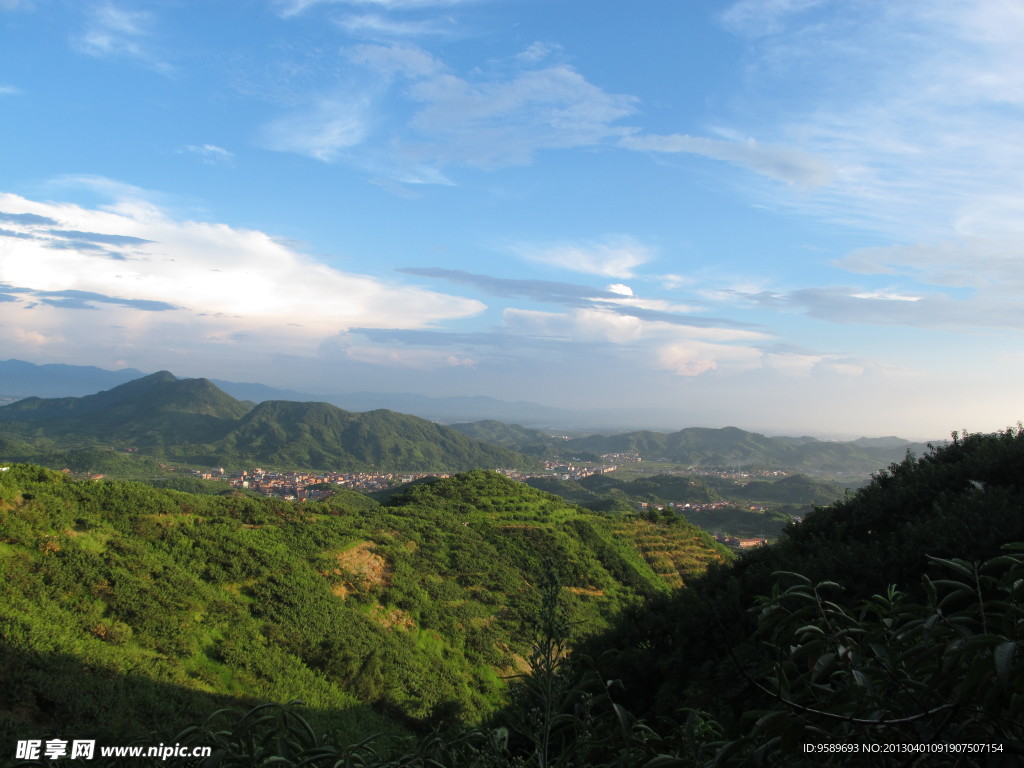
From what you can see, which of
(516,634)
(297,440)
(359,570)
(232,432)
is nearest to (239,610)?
(359,570)

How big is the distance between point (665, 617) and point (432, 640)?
1193cm

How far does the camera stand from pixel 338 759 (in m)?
A: 2.39

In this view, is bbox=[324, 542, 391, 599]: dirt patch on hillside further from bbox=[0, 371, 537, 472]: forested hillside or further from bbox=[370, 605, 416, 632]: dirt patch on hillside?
bbox=[0, 371, 537, 472]: forested hillside

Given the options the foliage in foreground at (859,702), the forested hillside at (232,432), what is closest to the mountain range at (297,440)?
the forested hillside at (232,432)

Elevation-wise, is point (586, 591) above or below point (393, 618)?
below

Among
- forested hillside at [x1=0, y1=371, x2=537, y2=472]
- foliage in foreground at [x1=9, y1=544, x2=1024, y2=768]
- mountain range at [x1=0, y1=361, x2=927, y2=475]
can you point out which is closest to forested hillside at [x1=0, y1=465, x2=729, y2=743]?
foliage in foreground at [x1=9, y1=544, x2=1024, y2=768]

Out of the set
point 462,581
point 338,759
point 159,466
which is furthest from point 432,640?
point 159,466

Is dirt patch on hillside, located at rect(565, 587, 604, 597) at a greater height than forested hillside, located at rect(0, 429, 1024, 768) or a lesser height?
lesser

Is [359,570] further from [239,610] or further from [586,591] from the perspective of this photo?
[586,591]

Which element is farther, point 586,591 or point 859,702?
point 586,591

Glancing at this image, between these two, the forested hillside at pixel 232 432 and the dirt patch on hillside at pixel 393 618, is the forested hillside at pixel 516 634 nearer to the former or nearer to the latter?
the dirt patch on hillside at pixel 393 618

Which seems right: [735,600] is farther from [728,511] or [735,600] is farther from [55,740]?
[728,511]

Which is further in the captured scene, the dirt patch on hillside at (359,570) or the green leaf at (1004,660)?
the dirt patch on hillside at (359,570)

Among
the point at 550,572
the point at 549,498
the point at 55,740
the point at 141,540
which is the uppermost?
the point at 550,572
